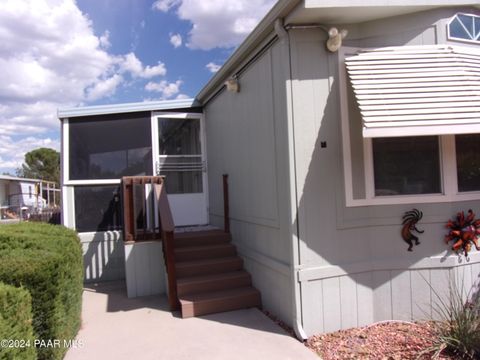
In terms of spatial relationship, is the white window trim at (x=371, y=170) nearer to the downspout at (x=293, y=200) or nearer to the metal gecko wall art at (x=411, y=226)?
the metal gecko wall art at (x=411, y=226)

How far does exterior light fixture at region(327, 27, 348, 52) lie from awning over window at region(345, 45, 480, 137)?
0.59ft

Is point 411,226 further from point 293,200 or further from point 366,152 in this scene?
point 293,200

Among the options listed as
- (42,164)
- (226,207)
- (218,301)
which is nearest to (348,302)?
(218,301)

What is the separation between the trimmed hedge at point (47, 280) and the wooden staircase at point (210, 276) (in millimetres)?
1367

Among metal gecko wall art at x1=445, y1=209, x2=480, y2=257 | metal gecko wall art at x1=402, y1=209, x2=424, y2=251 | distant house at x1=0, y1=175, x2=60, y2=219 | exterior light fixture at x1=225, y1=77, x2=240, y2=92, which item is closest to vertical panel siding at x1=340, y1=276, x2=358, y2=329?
metal gecko wall art at x1=402, y1=209, x2=424, y2=251

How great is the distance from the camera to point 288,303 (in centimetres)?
411

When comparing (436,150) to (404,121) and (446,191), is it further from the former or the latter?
(404,121)

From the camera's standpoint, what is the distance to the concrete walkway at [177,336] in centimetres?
360

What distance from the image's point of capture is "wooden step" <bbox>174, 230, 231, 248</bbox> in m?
5.71

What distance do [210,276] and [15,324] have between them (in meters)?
3.04

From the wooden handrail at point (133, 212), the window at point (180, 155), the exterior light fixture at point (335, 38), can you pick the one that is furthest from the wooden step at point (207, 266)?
the exterior light fixture at point (335, 38)

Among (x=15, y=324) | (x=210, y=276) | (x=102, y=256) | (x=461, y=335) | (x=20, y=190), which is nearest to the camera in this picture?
(x=15, y=324)

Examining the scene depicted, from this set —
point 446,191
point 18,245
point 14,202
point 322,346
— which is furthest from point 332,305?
point 14,202

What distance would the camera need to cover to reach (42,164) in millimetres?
41750
